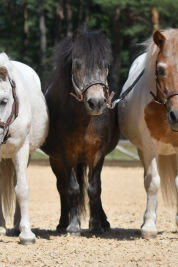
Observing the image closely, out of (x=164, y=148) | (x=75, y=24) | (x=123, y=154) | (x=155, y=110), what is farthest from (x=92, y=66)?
(x=75, y=24)

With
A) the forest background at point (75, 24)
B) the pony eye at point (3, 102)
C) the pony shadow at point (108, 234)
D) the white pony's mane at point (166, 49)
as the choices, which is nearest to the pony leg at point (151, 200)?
the pony shadow at point (108, 234)

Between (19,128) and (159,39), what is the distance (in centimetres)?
177

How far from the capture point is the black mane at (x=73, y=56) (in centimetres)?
459

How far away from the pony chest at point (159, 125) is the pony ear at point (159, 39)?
64 cm

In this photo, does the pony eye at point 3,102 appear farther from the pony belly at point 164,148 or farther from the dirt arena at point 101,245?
the pony belly at point 164,148

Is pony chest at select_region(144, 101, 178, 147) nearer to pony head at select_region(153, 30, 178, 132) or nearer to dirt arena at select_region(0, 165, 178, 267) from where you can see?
pony head at select_region(153, 30, 178, 132)

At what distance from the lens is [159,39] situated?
4430mm

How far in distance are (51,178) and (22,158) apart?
7690mm

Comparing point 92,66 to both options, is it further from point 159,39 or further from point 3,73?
point 3,73

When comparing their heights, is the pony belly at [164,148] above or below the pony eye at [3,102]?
below

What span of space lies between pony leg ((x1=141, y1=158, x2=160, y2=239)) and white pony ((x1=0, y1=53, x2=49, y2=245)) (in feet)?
4.14

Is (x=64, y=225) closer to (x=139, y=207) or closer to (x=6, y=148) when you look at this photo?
(x=6, y=148)

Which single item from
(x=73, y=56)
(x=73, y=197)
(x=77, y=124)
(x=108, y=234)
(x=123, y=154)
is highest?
(x=73, y=56)

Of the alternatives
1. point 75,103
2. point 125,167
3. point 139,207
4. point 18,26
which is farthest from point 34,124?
point 18,26
